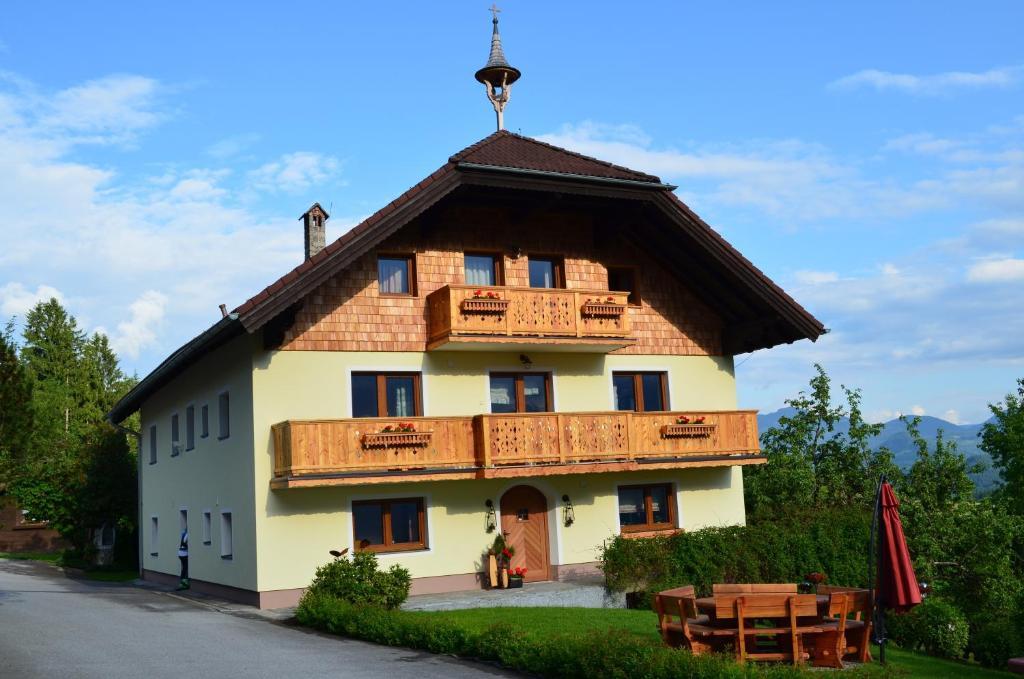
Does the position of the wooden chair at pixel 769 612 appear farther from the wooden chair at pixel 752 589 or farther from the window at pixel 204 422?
the window at pixel 204 422

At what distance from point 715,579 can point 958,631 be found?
513cm

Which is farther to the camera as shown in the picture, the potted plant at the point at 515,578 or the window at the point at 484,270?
the window at the point at 484,270

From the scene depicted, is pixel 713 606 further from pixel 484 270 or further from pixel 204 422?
pixel 204 422

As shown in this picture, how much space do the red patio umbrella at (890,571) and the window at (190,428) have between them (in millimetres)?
17735

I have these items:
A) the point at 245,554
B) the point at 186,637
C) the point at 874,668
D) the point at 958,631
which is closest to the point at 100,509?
the point at 245,554

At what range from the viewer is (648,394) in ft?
85.3

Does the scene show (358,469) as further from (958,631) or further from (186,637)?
(958,631)

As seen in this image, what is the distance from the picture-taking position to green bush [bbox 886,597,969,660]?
71.8 ft

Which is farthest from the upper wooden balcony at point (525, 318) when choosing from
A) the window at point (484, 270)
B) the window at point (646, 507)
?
the window at point (646, 507)

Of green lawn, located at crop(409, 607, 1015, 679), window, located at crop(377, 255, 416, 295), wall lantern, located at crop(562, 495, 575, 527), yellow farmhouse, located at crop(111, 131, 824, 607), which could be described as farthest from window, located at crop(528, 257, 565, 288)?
green lawn, located at crop(409, 607, 1015, 679)

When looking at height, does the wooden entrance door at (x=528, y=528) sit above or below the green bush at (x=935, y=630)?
above

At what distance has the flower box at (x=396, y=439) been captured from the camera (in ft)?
68.4

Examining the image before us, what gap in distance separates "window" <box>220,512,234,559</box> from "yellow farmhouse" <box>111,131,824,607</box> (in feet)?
0.16

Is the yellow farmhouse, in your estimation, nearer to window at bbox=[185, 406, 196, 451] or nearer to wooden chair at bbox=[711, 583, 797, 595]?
window at bbox=[185, 406, 196, 451]
